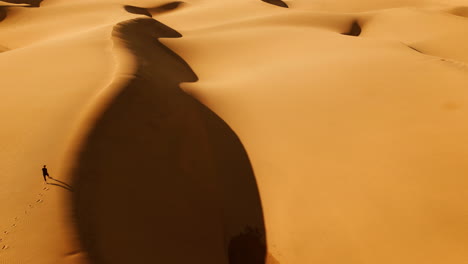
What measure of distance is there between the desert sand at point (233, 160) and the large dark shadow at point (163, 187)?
0.06 ft

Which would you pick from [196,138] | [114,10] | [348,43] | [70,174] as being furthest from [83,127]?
[114,10]

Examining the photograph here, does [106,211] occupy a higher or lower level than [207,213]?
higher

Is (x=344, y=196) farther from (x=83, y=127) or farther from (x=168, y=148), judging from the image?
(x=83, y=127)

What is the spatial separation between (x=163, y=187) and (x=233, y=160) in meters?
1.33

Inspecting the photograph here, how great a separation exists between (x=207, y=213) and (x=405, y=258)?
2.19 meters

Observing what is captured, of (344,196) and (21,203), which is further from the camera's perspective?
(344,196)

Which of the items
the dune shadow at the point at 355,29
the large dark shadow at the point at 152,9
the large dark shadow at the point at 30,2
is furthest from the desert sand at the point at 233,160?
the large dark shadow at the point at 30,2

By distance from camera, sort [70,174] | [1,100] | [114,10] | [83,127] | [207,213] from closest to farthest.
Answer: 1. [70,174]
2. [207,213]
3. [83,127]
4. [1,100]
5. [114,10]

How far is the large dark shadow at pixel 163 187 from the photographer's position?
10.6 feet

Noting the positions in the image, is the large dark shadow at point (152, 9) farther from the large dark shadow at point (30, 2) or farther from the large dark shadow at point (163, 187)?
the large dark shadow at point (163, 187)

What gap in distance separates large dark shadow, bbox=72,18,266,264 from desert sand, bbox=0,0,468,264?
18 mm

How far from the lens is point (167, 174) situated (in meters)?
4.16

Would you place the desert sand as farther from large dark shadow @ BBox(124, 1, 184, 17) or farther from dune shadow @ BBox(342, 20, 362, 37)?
large dark shadow @ BBox(124, 1, 184, 17)

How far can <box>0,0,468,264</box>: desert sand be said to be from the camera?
3.32 meters
